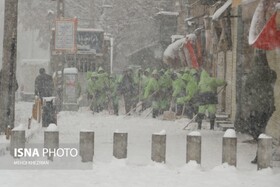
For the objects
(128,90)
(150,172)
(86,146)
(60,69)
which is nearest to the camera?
(150,172)

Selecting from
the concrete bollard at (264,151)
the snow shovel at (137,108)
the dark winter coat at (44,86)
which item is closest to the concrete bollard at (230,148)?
the concrete bollard at (264,151)

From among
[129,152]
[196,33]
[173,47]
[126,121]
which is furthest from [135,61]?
[129,152]

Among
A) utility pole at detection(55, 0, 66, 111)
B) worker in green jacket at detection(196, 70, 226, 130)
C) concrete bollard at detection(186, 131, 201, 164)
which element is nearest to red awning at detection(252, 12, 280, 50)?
concrete bollard at detection(186, 131, 201, 164)

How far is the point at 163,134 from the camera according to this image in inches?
369

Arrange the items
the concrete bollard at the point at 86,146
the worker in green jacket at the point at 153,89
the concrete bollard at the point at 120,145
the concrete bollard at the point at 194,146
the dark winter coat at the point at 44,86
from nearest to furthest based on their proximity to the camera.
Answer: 1. the concrete bollard at the point at 194,146
2. the concrete bollard at the point at 86,146
3. the concrete bollard at the point at 120,145
4. the dark winter coat at the point at 44,86
5. the worker in green jacket at the point at 153,89

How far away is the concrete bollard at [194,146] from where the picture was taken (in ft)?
30.5

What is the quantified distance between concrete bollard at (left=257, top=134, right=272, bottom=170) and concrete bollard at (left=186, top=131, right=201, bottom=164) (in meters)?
0.86

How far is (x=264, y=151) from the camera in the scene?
30.1ft

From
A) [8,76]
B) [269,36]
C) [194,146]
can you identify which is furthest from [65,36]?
[194,146]

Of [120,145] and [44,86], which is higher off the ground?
[44,86]

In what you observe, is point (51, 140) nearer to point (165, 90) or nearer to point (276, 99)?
point (276, 99)

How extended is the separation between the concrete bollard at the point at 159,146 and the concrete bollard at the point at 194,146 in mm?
365

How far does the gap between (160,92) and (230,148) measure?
12.2 m

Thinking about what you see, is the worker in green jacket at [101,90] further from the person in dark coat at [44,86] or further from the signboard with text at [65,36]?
the person in dark coat at [44,86]
